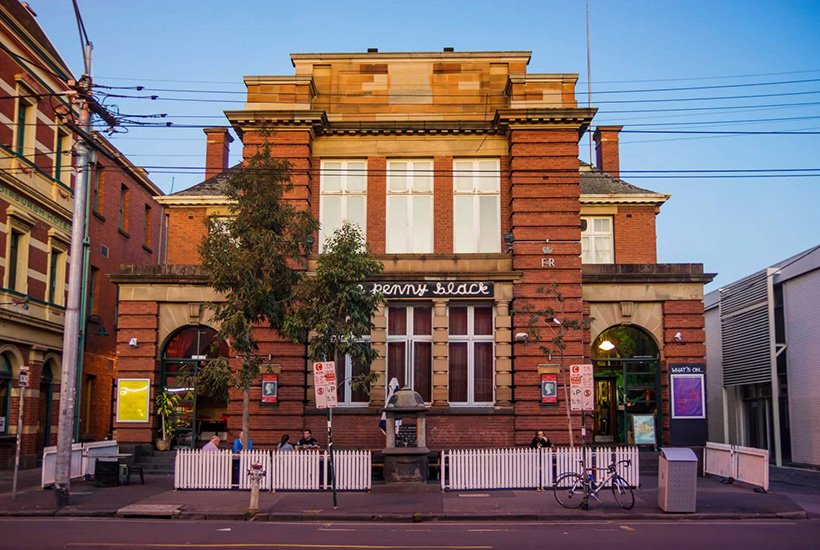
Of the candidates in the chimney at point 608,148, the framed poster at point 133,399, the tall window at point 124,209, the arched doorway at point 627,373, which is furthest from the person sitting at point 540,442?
the tall window at point 124,209

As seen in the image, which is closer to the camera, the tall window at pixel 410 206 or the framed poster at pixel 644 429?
the framed poster at pixel 644 429

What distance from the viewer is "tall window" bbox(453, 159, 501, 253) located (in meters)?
27.7

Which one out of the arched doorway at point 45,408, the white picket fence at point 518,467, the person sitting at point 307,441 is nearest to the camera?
the white picket fence at point 518,467

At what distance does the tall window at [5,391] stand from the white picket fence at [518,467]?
53.5 ft

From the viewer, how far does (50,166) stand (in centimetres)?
3216

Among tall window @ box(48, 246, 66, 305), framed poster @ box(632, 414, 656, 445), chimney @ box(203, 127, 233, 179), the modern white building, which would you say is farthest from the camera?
chimney @ box(203, 127, 233, 179)

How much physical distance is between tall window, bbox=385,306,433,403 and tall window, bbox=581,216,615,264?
1007 centimetres

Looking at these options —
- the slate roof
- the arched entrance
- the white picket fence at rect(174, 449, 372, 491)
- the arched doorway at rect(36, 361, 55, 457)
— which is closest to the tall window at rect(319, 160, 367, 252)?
the arched entrance

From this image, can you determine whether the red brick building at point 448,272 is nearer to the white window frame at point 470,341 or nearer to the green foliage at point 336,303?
the white window frame at point 470,341

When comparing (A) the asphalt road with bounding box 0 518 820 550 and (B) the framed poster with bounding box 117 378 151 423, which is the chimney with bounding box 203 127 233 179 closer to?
(B) the framed poster with bounding box 117 378 151 423

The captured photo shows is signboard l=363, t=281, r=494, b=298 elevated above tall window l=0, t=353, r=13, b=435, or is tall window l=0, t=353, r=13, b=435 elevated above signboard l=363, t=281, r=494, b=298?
signboard l=363, t=281, r=494, b=298

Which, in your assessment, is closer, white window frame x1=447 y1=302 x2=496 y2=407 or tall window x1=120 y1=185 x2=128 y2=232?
white window frame x1=447 y1=302 x2=496 y2=407

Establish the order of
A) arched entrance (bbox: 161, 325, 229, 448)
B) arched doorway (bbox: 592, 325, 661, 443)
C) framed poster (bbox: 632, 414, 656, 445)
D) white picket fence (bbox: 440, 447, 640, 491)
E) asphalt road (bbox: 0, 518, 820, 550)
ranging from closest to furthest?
asphalt road (bbox: 0, 518, 820, 550), white picket fence (bbox: 440, 447, 640, 491), framed poster (bbox: 632, 414, 656, 445), arched doorway (bbox: 592, 325, 661, 443), arched entrance (bbox: 161, 325, 229, 448)

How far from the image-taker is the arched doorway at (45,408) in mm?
32281
